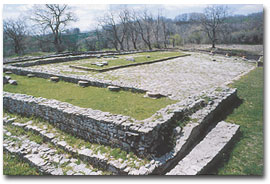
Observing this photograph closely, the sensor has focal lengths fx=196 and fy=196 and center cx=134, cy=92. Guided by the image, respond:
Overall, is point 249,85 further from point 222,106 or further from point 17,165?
point 17,165

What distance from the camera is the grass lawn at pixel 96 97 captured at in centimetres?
703

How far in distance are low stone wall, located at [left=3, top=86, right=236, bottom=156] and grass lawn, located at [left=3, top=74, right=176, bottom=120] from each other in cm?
104

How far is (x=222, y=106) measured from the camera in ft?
23.9

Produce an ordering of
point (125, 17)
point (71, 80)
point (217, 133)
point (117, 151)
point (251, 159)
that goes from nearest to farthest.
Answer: point (251, 159) → point (117, 151) → point (217, 133) → point (71, 80) → point (125, 17)

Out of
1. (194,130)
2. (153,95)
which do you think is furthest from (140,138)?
(153,95)

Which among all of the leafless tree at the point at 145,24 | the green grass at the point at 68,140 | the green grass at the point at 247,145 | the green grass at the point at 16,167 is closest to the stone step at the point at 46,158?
the green grass at the point at 16,167

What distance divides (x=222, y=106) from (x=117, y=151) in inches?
175

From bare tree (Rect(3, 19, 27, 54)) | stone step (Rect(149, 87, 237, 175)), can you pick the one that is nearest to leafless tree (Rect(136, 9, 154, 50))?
bare tree (Rect(3, 19, 27, 54))

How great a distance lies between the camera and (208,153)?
456cm

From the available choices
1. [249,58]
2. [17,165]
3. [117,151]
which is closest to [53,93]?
[17,165]

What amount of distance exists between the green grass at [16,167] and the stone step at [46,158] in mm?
105

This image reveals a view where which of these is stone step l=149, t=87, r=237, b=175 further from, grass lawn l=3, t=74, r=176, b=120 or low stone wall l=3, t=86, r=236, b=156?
grass lawn l=3, t=74, r=176, b=120

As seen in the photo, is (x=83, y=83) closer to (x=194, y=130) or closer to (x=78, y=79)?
A: (x=78, y=79)

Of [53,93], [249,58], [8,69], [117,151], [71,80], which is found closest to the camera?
[117,151]
